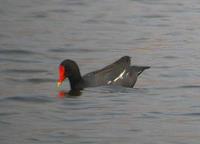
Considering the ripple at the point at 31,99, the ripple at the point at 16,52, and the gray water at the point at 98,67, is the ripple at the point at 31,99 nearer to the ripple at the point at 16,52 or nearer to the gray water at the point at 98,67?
the gray water at the point at 98,67

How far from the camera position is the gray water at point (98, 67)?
44.0ft

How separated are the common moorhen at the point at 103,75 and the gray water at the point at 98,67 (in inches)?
6.8

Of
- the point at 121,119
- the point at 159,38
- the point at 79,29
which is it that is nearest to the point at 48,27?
the point at 79,29

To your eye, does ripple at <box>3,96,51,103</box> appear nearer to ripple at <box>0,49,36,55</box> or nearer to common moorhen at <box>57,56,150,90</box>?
common moorhen at <box>57,56,150,90</box>

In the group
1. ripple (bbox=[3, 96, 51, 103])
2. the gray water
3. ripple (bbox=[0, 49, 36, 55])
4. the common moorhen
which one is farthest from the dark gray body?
ripple (bbox=[0, 49, 36, 55])

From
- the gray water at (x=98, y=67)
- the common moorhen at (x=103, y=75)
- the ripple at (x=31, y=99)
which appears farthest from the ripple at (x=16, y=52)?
the ripple at (x=31, y=99)

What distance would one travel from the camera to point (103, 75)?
17078mm

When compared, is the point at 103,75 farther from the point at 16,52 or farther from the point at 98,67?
the point at 16,52

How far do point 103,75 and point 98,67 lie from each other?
5.82 feet

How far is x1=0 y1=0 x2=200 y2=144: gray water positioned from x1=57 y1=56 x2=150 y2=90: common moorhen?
0.56 ft

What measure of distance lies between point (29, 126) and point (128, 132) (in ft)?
4.38

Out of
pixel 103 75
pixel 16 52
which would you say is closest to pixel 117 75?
pixel 103 75

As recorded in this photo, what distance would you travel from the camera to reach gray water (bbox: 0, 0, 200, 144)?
1341cm

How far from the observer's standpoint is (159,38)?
2217 centimetres
